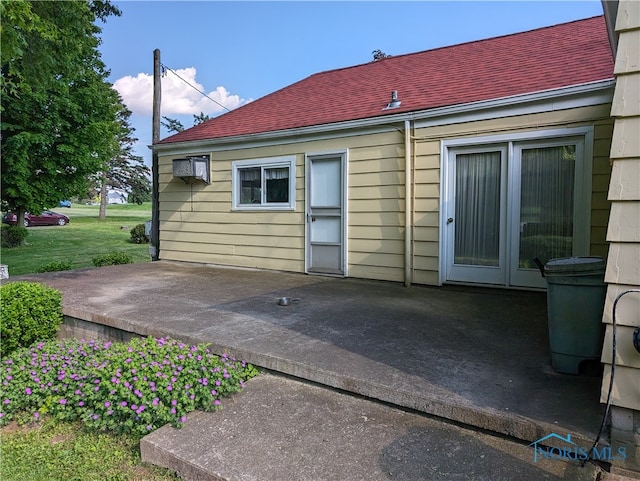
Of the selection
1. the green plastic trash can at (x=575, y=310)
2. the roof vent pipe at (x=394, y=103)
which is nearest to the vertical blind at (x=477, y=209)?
the roof vent pipe at (x=394, y=103)

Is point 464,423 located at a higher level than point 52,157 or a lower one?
lower

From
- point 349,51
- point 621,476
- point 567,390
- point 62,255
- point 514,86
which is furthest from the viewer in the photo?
point 349,51

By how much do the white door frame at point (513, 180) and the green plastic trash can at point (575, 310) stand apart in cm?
239

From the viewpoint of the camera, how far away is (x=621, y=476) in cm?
179

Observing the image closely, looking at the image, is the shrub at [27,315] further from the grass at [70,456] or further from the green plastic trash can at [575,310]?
the green plastic trash can at [575,310]

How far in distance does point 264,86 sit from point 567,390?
45.1ft

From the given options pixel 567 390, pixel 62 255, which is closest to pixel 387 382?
pixel 567 390

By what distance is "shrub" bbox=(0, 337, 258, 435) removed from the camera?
2484 mm

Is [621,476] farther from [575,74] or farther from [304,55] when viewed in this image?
[304,55]

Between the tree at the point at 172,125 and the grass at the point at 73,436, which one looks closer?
the grass at the point at 73,436

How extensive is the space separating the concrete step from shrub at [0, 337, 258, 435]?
16 cm

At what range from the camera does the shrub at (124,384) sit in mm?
2484

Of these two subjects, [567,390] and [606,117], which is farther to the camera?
[606,117]

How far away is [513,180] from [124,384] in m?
4.68
